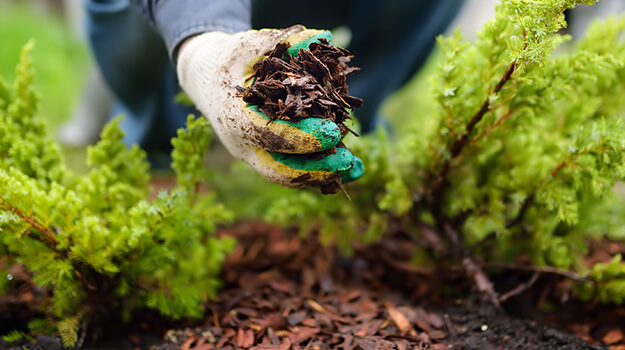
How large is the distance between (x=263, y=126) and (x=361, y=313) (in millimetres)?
851

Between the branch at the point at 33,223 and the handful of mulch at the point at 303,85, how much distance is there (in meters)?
0.73

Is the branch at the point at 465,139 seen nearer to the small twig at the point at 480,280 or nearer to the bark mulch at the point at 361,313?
the small twig at the point at 480,280

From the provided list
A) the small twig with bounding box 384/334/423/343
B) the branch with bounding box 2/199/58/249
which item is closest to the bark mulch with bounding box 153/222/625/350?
the small twig with bounding box 384/334/423/343

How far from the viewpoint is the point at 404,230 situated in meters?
1.86

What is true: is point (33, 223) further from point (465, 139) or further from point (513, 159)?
point (513, 159)

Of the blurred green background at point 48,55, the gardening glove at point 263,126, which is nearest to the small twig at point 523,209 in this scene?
the gardening glove at point 263,126

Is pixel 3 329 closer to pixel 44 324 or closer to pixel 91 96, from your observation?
pixel 44 324

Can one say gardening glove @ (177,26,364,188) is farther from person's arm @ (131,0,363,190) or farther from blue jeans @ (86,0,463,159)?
blue jeans @ (86,0,463,159)

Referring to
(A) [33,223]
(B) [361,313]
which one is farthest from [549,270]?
(A) [33,223]

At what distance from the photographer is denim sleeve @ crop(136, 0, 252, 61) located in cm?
148

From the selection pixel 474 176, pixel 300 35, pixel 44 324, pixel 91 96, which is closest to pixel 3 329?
pixel 44 324

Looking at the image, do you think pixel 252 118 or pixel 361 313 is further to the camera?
pixel 361 313

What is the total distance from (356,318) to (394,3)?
193 cm

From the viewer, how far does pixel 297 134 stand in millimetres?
1093
